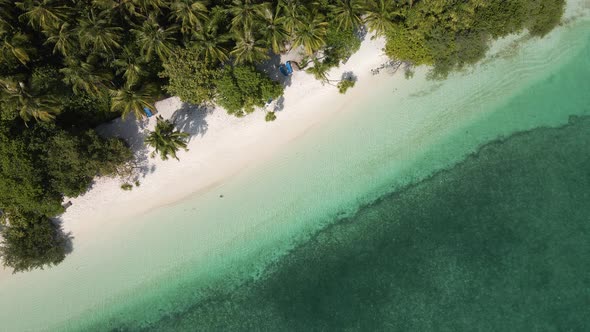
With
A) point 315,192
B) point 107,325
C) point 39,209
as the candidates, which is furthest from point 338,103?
point 107,325

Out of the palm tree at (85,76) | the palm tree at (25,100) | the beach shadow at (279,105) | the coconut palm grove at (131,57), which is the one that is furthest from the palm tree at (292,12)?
the palm tree at (25,100)

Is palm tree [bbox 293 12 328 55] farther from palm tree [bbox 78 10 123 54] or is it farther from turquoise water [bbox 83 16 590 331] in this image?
palm tree [bbox 78 10 123 54]

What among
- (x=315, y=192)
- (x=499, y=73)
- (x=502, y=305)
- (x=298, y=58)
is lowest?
(x=502, y=305)

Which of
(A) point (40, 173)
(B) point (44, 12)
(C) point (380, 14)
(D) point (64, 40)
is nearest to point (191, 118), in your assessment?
(D) point (64, 40)

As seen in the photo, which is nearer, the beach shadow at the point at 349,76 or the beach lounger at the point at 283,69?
the beach lounger at the point at 283,69

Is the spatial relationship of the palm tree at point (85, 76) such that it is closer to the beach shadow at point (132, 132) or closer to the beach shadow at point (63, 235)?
the beach shadow at point (132, 132)

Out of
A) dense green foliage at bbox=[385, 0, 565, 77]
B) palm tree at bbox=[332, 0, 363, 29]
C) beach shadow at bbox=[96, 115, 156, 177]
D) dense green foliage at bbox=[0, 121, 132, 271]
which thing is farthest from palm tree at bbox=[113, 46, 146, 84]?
dense green foliage at bbox=[385, 0, 565, 77]

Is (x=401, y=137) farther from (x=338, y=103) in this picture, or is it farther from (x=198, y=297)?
(x=198, y=297)
